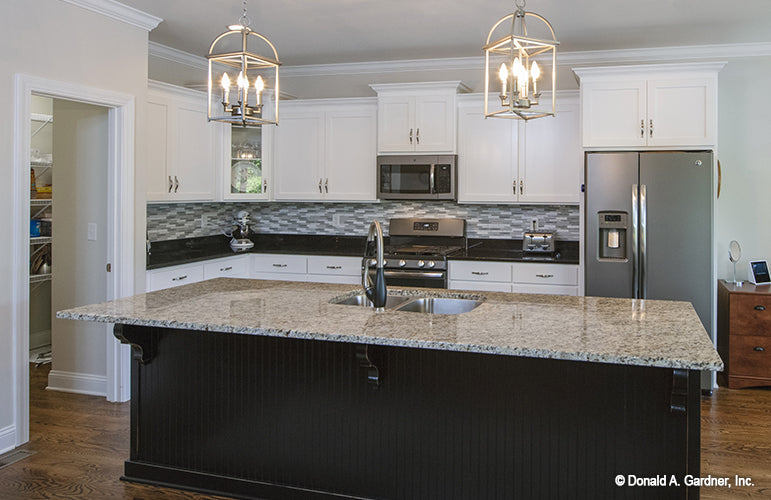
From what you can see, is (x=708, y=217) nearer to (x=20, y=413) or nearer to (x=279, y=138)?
(x=279, y=138)

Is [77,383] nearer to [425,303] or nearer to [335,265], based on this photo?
[335,265]

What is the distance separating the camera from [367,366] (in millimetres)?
2578

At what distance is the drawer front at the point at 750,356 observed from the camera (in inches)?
180

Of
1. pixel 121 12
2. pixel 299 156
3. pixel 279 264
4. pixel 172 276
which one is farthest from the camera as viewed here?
pixel 299 156

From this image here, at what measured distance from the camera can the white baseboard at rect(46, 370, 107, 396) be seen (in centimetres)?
442

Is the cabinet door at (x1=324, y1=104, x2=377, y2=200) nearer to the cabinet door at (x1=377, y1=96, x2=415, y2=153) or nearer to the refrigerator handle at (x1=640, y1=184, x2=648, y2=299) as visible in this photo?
the cabinet door at (x1=377, y1=96, x2=415, y2=153)

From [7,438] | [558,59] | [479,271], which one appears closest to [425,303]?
[479,271]

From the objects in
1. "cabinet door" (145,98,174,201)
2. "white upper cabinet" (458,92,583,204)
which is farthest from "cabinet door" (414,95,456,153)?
"cabinet door" (145,98,174,201)

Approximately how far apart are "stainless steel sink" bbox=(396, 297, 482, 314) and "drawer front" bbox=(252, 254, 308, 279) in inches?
100

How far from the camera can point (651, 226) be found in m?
4.57

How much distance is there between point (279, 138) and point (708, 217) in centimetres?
354

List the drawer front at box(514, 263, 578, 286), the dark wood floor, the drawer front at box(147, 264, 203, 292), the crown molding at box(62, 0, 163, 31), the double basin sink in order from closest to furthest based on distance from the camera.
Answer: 1. the dark wood floor
2. the double basin sink
3. the crown molding at box(62, 0, 163, 31)
4. the drawer front at box(147, 264, 203, 292)
5. the drawer front at box(514, 263, 578, 286)

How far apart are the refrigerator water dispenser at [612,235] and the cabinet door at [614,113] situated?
0.53 meters

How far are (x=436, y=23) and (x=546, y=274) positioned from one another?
2.01 metres
